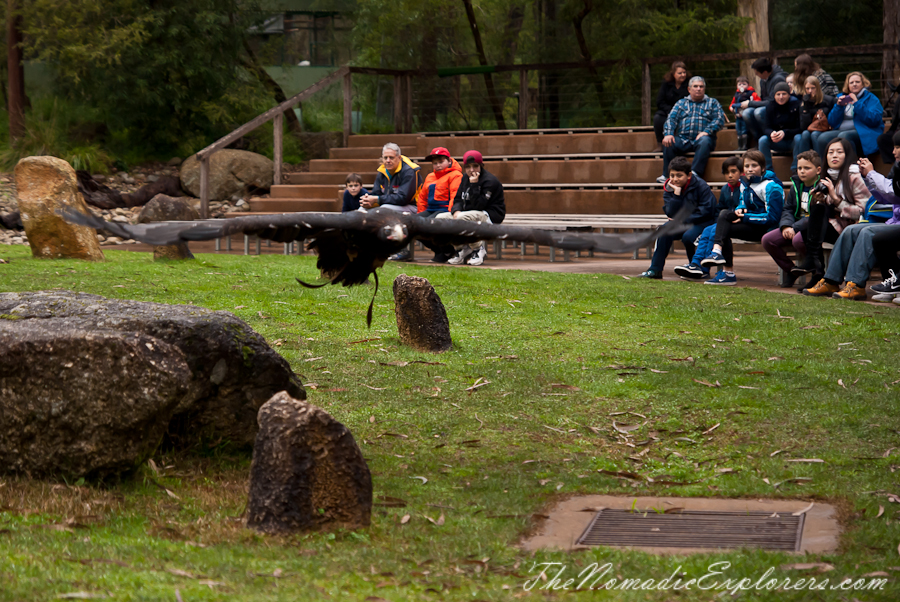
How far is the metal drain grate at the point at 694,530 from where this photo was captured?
4.02 meters

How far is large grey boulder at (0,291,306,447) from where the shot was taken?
16.6 feet

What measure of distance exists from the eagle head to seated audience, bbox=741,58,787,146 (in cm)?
1061

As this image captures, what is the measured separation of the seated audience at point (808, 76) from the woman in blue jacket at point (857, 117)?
365 millimetres

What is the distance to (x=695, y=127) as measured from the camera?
15.3 metres

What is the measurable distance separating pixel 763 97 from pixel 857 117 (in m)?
2.78

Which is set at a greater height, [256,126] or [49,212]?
[256,126]

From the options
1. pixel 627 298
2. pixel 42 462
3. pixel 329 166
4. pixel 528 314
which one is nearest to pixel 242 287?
pixel 528 314

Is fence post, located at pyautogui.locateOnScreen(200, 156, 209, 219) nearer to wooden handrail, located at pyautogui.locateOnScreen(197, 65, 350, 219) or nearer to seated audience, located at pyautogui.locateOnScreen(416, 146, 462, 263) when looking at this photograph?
wooden handrail, located at pyautogui.locateOnScreen(197, 65, 350, 219)

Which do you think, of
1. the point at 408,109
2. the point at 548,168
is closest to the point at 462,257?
the point at 548,168

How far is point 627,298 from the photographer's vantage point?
33.2ft

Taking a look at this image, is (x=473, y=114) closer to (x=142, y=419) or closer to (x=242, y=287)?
(x=242, y=287)

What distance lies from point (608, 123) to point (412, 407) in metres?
16.3

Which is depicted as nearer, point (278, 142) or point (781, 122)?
point (781, 122)

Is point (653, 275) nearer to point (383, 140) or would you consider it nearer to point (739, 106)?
point (739, 106)
